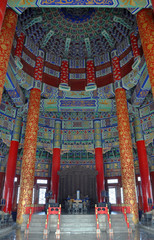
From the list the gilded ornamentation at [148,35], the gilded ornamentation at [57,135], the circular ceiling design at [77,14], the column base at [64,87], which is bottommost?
the gilded ornamentation at [57,135]

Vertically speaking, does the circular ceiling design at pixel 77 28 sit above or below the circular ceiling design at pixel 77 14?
below

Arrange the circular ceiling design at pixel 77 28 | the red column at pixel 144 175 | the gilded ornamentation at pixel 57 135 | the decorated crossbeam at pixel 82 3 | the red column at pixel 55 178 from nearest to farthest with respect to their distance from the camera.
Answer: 1. the decorated crossbeam at pixel 82 3
2. the circular ceiling design at pixel 77 28
3. the red column at pixel 144 175
4. the red column at pixel 55 178
5. the gilded ornamentation at pixel 57 135

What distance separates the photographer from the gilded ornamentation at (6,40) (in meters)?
6.51

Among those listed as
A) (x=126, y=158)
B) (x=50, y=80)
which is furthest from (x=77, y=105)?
(x=126, y=158)

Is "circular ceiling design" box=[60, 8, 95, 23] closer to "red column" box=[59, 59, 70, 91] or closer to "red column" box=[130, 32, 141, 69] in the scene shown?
"red column" box=[59, 59, 70, 91]

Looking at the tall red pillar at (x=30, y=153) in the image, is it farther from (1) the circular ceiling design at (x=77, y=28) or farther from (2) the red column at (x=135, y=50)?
(2) the red column at (x=135, y=50)

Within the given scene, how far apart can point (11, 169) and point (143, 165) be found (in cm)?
889

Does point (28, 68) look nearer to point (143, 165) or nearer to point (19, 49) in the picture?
point (19, 49)

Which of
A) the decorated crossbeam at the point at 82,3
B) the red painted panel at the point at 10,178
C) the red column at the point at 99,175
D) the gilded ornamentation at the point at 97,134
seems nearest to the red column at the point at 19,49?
the decorated crossbeam at the point at 82,3

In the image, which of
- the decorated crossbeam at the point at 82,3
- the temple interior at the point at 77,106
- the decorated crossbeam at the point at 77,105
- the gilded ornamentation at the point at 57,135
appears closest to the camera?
the decorated crossbeam at the point at 82,3

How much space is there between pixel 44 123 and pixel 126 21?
9.43 m

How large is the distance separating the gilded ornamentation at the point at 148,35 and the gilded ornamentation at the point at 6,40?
16.9 feet

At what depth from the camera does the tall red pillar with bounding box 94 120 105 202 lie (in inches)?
541

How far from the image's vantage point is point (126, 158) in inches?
399
